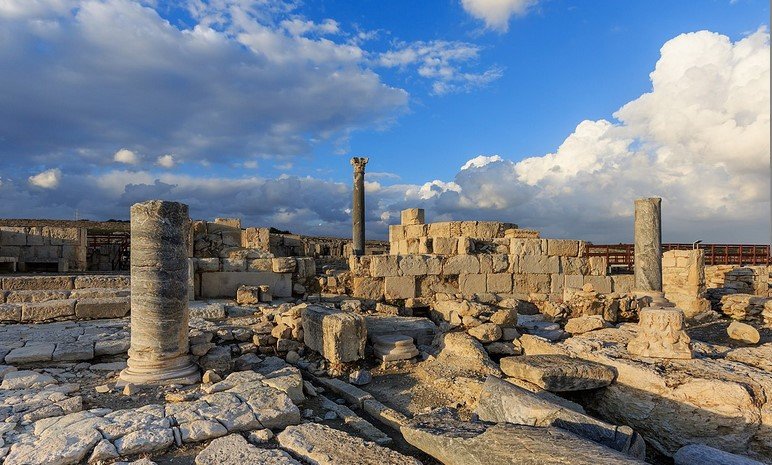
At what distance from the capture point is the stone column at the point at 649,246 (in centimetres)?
1239

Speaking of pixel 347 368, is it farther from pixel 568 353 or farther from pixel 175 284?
pixel 568 353

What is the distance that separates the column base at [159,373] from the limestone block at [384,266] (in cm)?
536

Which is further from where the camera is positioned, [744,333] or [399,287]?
[399,287]

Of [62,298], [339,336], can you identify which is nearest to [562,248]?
[339,336]

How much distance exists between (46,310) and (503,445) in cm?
899

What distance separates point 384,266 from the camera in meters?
11.3

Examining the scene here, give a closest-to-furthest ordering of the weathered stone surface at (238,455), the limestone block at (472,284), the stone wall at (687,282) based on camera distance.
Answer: the weathered stone surface at (238,455)
the limestone block at (472,284)
the stone wall at (687,282)

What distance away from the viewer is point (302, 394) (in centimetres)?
573

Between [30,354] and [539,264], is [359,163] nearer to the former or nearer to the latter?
[539,264]

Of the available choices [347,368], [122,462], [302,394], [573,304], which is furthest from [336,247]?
[122,462]

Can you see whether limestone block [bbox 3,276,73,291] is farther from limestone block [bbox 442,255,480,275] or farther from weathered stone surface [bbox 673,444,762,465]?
weathered stone surface [bbox 673,444,762,465]

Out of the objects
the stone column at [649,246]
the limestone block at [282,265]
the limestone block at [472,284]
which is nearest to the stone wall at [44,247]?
the limestone block at [282,265]

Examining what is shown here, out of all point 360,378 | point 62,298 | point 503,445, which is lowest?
point 360,378

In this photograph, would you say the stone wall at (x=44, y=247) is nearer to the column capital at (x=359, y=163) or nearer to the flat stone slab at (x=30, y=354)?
the flat stone slab at (x=30, y=354)
